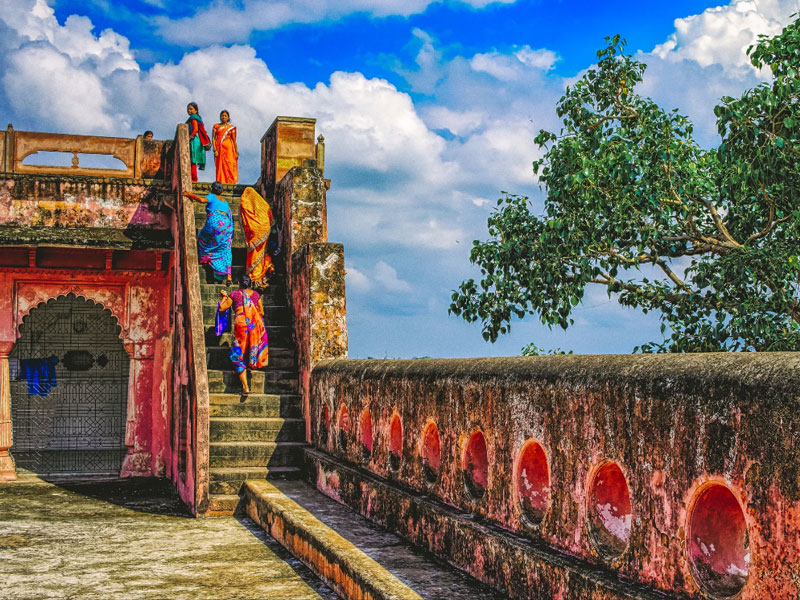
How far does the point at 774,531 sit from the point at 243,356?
7291mm

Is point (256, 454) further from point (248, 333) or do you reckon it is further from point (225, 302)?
point (225, 302)

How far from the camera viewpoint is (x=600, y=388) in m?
4.02

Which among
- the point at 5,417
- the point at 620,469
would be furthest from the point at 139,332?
the point at 620,469

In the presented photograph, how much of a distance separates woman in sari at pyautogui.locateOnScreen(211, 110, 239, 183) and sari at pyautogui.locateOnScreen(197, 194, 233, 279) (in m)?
2.02

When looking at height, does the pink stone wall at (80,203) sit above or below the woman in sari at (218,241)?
above

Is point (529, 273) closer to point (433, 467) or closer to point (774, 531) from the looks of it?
point (433, 467)

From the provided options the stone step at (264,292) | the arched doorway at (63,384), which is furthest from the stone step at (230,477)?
the arched doorway at (63,384)

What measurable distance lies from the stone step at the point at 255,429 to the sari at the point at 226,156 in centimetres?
473

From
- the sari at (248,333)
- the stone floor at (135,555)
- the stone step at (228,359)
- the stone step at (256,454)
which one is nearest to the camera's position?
the stone floor at (135,555)

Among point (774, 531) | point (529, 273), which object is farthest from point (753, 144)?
point (774, 531)

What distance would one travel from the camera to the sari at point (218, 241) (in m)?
11.0

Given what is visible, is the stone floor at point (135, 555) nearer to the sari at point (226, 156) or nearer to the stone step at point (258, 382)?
the stone step at point (258, 382)

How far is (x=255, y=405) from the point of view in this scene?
9562 mm

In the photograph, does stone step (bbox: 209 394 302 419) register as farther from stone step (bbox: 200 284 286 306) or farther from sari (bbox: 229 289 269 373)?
stone step (bbox: 200 284 286 306)
